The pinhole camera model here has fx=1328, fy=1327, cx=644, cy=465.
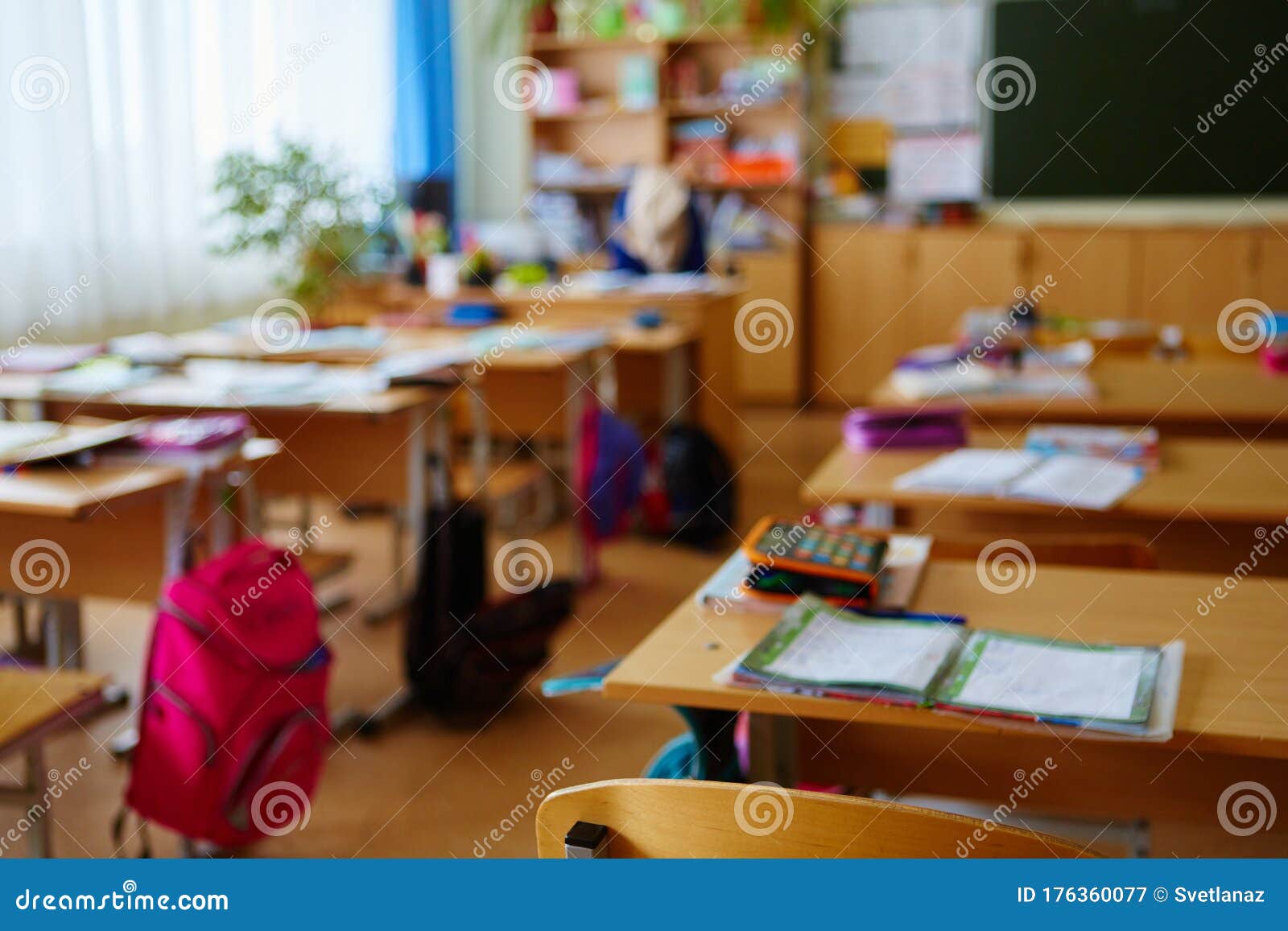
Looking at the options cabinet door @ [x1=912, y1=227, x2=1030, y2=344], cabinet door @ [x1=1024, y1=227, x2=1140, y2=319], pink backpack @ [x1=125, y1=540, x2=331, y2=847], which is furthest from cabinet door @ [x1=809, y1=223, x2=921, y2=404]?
pink backpack @ [x1=125, y1=540, x2=331, y2=847]

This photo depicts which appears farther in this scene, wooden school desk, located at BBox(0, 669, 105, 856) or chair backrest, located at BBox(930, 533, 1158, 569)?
chair backrest, located at BBox(930, 533, 1158, 569)

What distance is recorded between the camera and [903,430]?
2680mm

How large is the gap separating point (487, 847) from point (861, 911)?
168cm

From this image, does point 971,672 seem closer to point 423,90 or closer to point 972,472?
point 972,472

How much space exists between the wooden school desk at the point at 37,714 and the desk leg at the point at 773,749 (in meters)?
0.90

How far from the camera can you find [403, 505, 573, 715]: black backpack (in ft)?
9.97

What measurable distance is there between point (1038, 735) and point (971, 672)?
126 mm

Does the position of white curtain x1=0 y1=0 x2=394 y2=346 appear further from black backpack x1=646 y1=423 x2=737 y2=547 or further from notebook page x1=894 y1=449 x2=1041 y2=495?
notebook page x1=894 y1=449 x2=1041 y2=495

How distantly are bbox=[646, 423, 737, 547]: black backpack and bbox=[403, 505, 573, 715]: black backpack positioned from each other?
129 cm

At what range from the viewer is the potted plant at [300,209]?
3.67 metres

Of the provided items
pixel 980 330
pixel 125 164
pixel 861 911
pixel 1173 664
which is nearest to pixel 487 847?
pixel 1173 664

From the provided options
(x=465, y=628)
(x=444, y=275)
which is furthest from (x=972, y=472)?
(x=444, y=275)

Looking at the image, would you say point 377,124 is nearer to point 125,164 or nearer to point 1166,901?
point 125,164

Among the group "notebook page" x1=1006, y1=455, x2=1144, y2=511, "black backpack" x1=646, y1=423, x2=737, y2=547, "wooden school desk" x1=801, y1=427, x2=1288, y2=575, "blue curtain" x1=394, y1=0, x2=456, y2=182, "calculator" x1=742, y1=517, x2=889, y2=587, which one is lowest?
"black backpack" x1=646, y1=423, x2=737, y2=547
